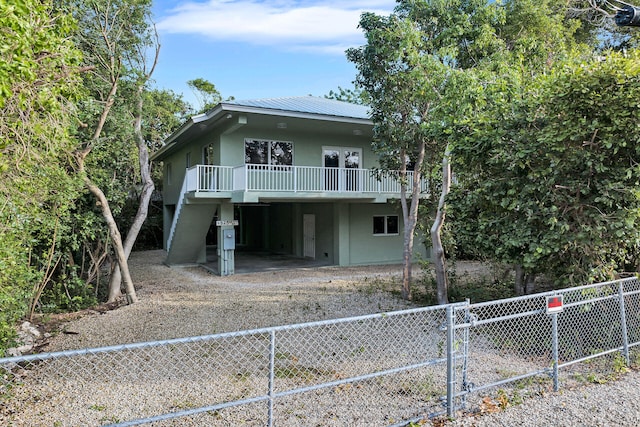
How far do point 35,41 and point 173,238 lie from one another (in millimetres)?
12112

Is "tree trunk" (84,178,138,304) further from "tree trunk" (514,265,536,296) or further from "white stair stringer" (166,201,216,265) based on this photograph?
"tree trunk" (514,265,536,296)

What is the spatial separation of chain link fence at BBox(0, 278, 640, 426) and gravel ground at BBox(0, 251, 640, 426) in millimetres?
159

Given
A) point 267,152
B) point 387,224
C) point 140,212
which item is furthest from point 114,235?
point 387,224

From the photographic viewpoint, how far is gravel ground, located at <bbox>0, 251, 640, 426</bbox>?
12.6 feet

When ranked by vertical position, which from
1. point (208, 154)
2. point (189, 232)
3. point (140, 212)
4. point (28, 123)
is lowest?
point (189, 232)

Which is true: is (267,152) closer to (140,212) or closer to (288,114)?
(288,114)

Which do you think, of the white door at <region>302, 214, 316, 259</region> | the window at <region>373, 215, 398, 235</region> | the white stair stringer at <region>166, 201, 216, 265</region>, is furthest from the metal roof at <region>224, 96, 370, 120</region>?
the white door at <region>302, 214, 316, 259</region>

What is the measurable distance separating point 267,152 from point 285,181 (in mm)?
1724

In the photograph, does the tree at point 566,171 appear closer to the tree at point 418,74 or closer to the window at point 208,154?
the tree at point 418,74

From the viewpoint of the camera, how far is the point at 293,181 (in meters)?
13.4

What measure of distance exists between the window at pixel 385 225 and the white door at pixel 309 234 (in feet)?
8.87

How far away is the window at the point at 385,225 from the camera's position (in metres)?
16.6

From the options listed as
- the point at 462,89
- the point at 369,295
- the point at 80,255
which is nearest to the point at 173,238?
the point at 80,255

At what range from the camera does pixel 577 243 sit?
531 cm
